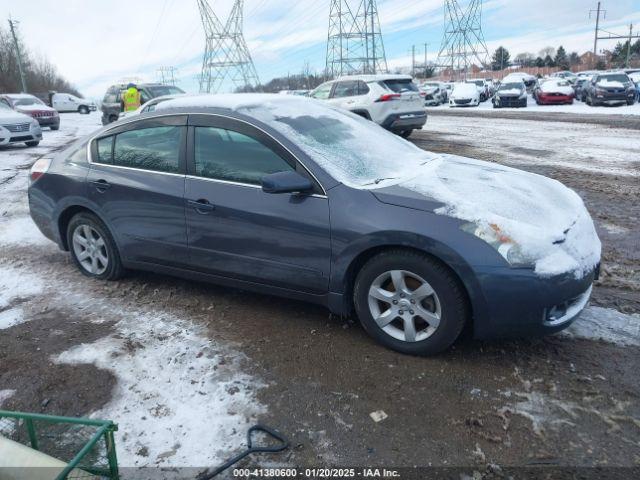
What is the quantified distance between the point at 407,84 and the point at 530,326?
1191cm

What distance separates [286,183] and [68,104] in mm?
46136

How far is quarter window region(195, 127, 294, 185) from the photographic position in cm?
370

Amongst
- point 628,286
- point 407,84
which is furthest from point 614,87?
point 628,286

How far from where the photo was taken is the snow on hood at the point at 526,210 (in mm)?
3033

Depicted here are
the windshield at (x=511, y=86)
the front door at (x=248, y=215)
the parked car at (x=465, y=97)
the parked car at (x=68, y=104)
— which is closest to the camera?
the front door at (x=248, y=215)

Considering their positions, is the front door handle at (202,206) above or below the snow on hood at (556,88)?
below

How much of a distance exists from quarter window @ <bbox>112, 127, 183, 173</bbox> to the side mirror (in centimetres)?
98

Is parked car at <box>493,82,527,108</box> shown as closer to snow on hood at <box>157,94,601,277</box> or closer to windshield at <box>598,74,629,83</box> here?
windshield at <box>598,74,629,83</box>

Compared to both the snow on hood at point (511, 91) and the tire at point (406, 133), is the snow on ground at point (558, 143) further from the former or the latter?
the snow on hood at point (511, 91)

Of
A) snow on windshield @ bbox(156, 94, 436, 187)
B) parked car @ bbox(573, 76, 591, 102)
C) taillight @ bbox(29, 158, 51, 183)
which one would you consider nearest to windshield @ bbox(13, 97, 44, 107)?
taillight @ bbox(29, 158, 51, 183)

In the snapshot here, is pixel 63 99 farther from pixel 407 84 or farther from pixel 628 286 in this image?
pixel 628 286

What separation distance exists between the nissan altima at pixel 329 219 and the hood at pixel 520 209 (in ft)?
0.04

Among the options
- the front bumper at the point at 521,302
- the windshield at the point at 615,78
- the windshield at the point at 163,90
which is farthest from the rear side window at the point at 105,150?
the windshield at the point at 615,78

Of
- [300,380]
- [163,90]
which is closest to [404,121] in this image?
[163,90]
